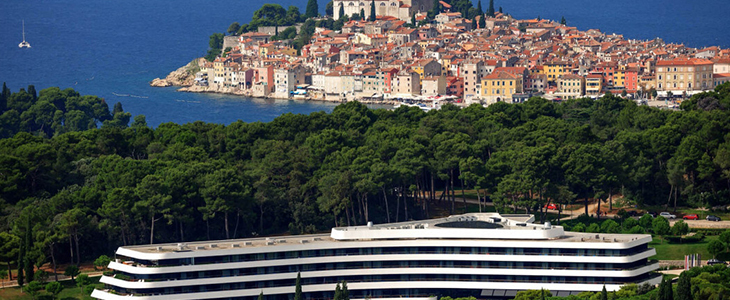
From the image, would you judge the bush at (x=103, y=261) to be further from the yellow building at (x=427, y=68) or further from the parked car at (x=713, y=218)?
the yellow building at (x=427, y=68)

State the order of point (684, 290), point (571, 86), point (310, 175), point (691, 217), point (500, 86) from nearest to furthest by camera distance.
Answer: point (684, 290) → point (691, 217) → point (310, 175) → point (571, 86) → point (500, 86)

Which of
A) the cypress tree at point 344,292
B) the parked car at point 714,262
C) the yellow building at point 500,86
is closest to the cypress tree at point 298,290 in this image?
the cypress tree at point 344,292

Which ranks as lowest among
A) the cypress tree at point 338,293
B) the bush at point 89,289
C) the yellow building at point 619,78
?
the bush at point 89,289

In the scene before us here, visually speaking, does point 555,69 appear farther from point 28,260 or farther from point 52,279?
point 28,260

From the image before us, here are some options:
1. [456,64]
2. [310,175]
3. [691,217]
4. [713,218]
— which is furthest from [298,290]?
[456,64]

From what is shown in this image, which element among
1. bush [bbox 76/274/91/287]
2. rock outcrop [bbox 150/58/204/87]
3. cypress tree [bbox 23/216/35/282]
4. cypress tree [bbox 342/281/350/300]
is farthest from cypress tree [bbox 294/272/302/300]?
rock outcrop [bbox 150/58/204/87]

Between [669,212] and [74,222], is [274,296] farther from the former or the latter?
[669,212]

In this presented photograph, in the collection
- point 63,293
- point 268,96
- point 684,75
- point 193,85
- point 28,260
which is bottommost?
point 63,293
